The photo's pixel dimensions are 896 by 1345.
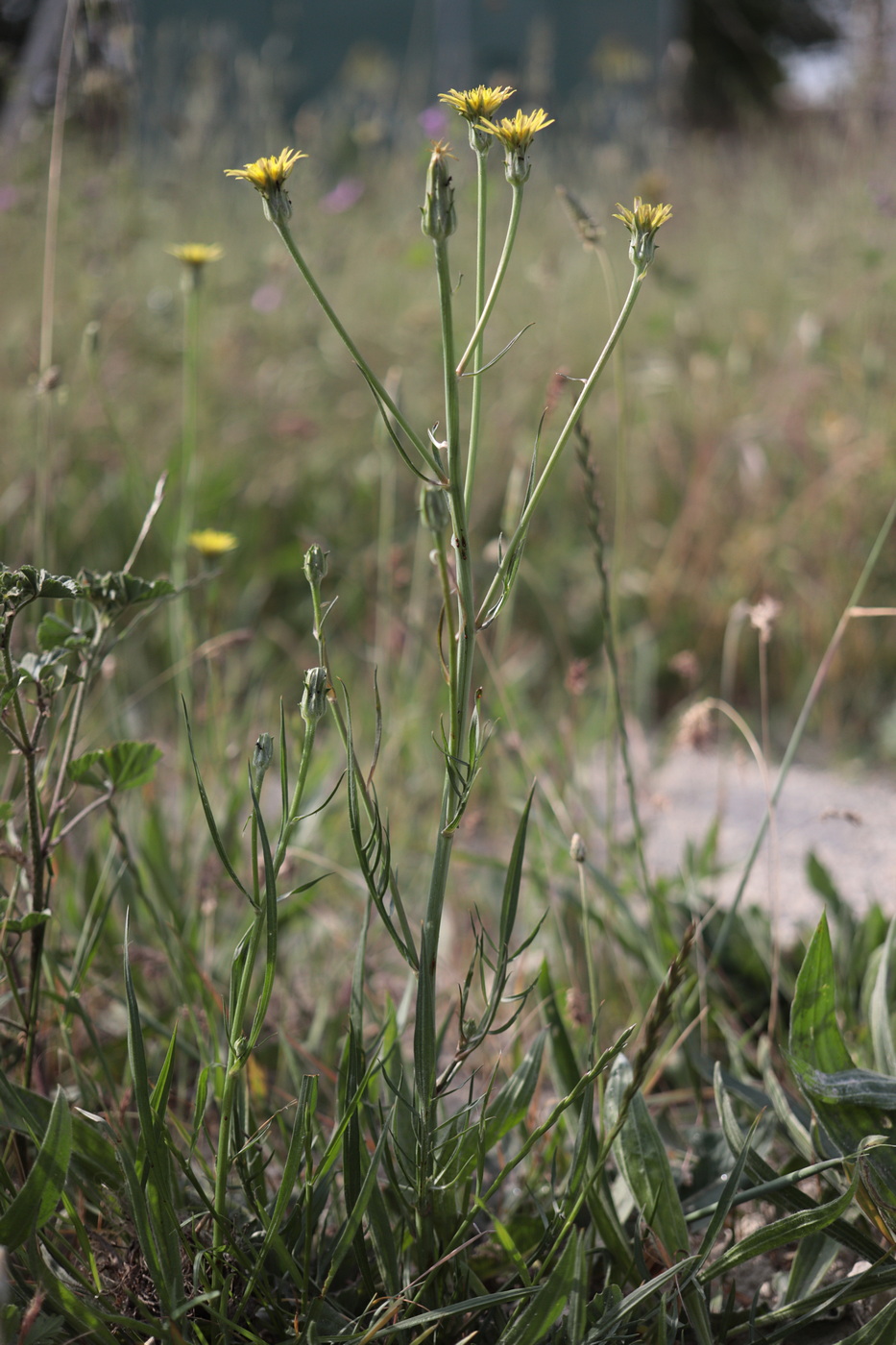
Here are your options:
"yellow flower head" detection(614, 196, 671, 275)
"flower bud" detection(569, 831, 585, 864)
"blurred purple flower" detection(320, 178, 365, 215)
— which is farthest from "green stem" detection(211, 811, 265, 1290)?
"blurred purple flower" detection(320, 178, 365, 215)

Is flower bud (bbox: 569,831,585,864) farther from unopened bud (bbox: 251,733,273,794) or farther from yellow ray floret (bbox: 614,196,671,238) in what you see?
yellow ray floret (bbox: 614,196,671,238)

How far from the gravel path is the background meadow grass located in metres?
0.09

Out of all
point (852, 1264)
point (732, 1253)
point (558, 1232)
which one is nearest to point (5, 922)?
point (558, 1232)

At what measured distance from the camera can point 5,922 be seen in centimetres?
62

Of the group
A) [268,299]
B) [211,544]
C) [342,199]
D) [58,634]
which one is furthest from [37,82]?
[58,634]

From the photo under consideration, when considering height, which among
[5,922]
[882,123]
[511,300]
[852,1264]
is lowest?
[852,1264]

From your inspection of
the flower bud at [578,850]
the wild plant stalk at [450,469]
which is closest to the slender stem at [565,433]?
the wild plant stalk at [450,469]

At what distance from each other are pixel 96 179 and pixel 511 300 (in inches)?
45.7

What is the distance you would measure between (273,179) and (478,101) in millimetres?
105

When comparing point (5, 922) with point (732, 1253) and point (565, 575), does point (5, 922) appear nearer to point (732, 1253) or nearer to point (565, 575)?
point (732, 1253)

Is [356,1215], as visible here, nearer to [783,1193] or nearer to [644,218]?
[783,1193]

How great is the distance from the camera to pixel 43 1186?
0.53m

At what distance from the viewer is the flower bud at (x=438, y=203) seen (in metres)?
0.46

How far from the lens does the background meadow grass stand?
1.00 m
